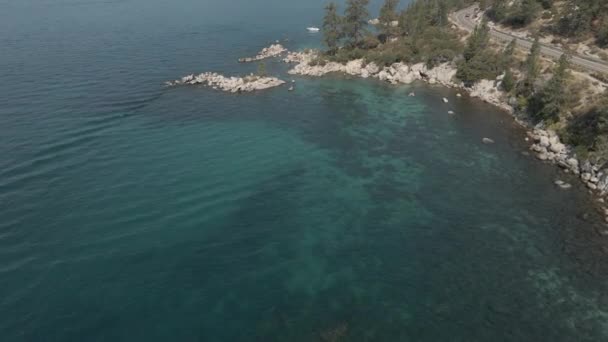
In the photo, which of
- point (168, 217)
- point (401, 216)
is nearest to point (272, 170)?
point (168, 217)

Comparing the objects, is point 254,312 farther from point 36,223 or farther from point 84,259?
point 36,223

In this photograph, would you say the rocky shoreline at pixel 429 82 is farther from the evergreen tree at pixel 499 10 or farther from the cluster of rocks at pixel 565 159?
the evergreen tree at pixel 499 10

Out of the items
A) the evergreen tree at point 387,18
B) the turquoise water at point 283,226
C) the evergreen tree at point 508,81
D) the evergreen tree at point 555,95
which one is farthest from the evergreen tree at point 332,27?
the evergreen tree at point 555,95

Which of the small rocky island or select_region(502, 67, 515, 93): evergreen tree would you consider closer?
select_region(502, 67, 515, 93): evergreen tree

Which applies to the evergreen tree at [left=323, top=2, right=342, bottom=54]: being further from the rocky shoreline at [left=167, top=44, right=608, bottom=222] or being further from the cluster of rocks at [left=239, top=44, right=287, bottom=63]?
the cluster of rocks at [left=239, top=44, right=287, bottom=63]

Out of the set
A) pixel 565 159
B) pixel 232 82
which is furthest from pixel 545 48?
pixel 232 82

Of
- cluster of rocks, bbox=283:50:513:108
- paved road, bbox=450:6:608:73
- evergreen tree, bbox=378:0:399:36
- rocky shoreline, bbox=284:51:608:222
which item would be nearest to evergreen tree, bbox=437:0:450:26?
paved road, bbox=450:6:608:73
